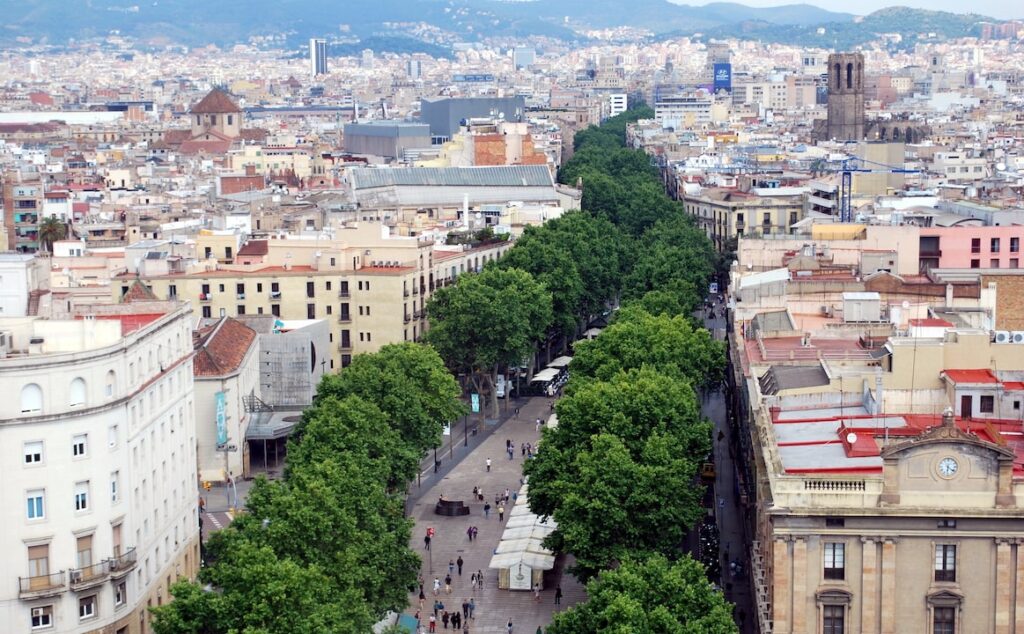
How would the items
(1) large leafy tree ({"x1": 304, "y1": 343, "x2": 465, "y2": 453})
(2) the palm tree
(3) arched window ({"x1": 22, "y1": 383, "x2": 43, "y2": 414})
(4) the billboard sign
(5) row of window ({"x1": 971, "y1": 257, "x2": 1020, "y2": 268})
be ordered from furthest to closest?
(2) the palm tree
(5) row of window ({"x1": 971, "y1": 257, "x2": 1020, "y2": 268})
(4) the billboard sign
(1) large leafy tree ({"x1": 304, "y1": 343, "x2": 465, "y2": 453})
(3) arched window ({"x1": 22, "y1": 383, "x2": 43, "y2": 414})

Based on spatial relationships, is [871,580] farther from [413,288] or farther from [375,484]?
[413,288]

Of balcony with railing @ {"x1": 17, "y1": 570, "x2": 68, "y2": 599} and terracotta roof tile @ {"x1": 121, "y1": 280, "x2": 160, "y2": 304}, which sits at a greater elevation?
terracotta roof tile @ {"x1": 121, "y1": 280, "x2": 160, "y2": 304}

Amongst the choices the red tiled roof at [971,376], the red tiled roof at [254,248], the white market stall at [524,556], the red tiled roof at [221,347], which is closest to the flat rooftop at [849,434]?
the red tiled roof at [971,376]

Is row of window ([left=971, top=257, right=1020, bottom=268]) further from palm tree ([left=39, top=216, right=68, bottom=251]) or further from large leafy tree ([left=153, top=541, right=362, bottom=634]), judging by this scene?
palm tree ([left=39, top=216, right=68, bottom=251])

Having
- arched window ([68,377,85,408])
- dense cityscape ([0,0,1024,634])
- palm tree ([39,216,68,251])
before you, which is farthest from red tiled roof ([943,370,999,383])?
palm tree ([39,216,68,251])

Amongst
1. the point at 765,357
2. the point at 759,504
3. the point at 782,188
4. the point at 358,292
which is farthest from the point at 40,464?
the point at 782,188
